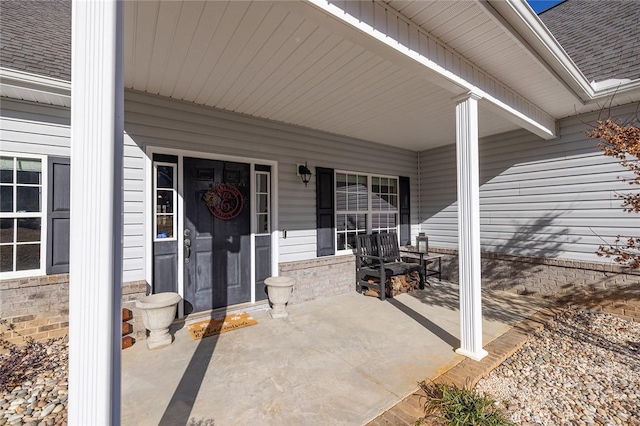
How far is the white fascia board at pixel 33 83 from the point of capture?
101 inches

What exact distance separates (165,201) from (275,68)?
2.16 metres

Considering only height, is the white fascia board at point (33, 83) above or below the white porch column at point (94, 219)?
above

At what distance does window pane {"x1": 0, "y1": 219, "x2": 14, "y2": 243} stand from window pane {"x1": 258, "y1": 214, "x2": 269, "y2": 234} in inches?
104

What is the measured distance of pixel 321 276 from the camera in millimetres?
4797

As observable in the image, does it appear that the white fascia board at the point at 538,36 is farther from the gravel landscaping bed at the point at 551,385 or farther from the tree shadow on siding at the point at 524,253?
the gravel landscaping bed at the point at 551,385

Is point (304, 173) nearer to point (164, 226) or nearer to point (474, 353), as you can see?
point (164, 226)

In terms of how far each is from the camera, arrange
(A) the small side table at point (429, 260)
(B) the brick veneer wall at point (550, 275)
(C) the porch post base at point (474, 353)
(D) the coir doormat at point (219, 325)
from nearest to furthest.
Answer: (C) the porch post base at point (474, 353), (D) the coir doormat at point (219, 325), (B) the brick veneer wall at point (550, 275), (A) the small side table at point (429, 260)

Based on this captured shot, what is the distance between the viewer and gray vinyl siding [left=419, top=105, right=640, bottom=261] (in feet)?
13.6

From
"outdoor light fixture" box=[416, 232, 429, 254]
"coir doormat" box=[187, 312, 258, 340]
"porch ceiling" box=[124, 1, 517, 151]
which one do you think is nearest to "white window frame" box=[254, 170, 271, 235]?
"porch ceiling" box=[124, 1, 517, 151]

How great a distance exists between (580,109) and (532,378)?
12.5 feet

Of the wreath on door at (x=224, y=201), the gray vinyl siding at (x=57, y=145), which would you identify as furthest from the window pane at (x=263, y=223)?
the gray vinyl siding at (x=57, y=145)

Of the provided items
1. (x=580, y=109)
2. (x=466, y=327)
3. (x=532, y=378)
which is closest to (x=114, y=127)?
(x=466, y=327)

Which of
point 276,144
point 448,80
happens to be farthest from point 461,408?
point 276,144

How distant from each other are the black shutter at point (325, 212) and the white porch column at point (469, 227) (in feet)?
8.01
